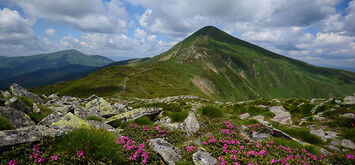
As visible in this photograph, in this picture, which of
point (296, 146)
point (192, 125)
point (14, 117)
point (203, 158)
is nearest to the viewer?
point (203, 158)

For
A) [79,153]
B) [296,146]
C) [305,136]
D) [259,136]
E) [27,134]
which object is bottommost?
[305,136]

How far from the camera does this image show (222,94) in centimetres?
18250

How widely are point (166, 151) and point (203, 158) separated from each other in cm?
148

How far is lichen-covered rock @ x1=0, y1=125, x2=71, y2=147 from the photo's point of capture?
457cm

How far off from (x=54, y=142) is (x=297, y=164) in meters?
8.81

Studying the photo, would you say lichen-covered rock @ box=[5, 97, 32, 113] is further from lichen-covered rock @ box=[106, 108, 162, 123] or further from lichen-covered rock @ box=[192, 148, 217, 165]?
lichen-covered rock @ box=[192, 148, 217, 165]

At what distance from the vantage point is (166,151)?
6.07 m

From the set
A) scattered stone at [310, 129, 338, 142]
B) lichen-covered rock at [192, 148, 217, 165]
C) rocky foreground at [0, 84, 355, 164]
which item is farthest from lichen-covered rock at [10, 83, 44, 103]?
scattered stone at [310, 129, 338, 142]

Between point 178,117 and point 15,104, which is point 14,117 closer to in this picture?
point 15,104

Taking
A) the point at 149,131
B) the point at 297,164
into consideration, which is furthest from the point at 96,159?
the point at 297,164

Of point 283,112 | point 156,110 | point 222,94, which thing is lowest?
point 222,94

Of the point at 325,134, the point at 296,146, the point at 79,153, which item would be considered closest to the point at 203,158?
the point at 79,153

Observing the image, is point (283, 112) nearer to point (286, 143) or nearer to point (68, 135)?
point (286, 143)

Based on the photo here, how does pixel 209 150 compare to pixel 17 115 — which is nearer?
pixel 209 150
